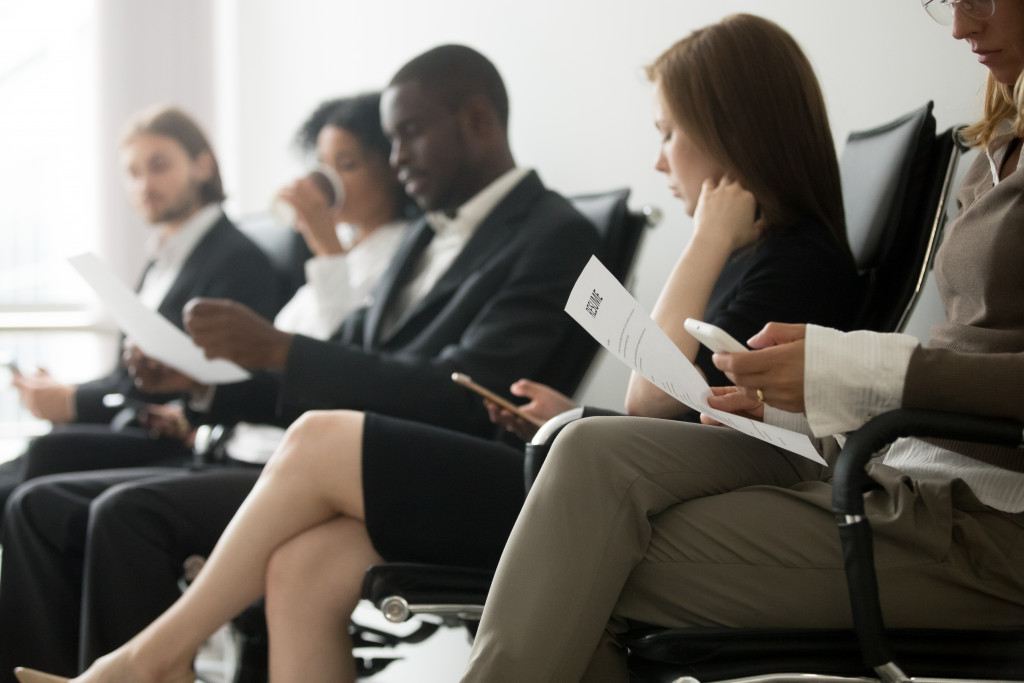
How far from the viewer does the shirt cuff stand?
985 millimetres

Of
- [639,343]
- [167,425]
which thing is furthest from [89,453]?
[639,343]

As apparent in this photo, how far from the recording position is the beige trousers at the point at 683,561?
100cm

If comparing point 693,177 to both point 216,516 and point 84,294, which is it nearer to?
point 216,516

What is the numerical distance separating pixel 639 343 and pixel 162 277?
2.09m

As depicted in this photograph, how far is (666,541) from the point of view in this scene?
3.48 ft

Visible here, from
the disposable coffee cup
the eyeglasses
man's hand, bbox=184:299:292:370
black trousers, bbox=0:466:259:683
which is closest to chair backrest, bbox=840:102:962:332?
the eyeglasses

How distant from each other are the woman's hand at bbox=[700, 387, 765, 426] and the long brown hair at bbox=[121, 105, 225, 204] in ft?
6.65

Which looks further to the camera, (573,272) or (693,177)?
(573,272)

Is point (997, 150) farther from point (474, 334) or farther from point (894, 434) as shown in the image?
point (474, 334)

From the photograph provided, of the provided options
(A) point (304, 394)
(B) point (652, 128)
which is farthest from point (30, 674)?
(B) point (652, 128)

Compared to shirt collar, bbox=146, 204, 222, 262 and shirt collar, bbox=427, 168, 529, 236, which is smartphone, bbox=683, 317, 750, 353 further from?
shirt collar, bbox=146, 204, 222, 262

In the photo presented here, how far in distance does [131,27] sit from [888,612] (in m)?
3.83

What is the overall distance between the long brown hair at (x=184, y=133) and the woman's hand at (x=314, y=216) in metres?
0.52

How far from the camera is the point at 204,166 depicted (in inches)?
116
